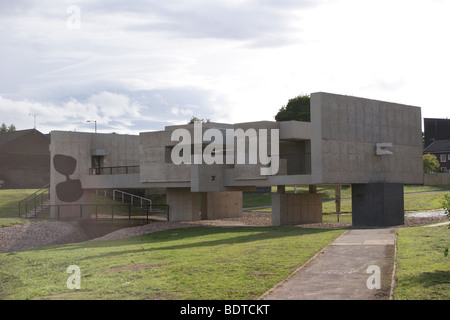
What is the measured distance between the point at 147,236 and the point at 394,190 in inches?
555

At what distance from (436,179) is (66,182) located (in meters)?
42.9

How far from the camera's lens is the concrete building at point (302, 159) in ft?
89.6

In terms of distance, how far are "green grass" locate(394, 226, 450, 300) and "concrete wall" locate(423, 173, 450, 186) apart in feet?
150

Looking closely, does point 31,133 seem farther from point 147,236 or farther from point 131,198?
point 147,236

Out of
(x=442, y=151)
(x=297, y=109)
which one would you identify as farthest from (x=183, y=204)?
(x=442, y=151)

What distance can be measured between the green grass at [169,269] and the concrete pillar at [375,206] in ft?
27.3

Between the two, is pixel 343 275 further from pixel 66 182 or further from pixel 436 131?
pixel 436 131

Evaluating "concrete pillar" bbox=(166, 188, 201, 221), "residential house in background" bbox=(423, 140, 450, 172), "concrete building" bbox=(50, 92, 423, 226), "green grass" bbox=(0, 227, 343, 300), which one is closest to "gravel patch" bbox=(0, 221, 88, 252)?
"concrete building" bbox=(50, 92, 423, 226)

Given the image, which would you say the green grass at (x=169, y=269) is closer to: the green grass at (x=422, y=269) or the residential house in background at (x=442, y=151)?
the green grass at (x=422, y=269)

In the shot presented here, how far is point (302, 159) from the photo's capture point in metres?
32.1

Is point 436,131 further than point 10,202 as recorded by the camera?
Yes

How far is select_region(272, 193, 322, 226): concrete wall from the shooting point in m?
30.5

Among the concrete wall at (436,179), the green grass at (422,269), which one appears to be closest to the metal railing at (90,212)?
the green grass at (422,269)

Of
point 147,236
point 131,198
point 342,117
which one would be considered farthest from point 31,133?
point 342,117
